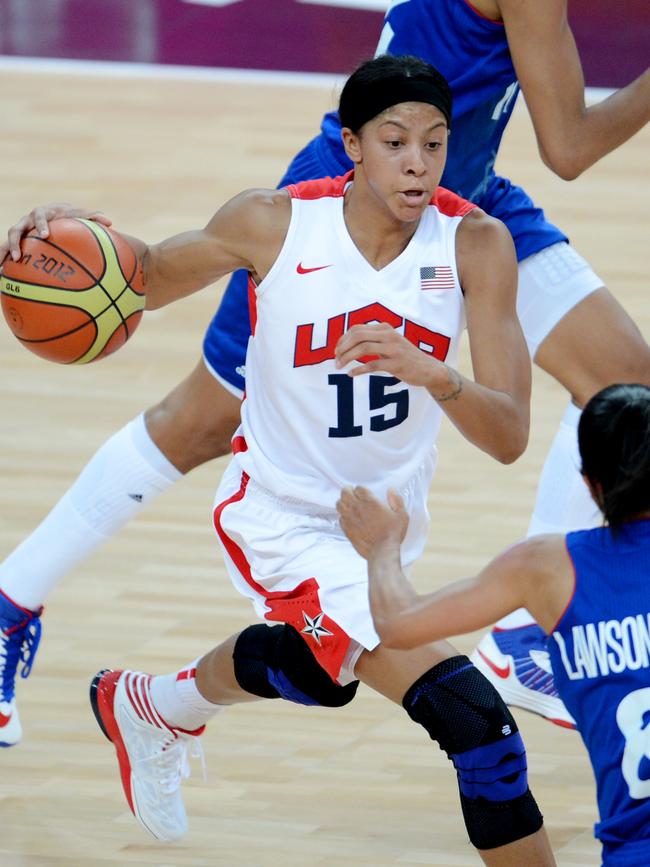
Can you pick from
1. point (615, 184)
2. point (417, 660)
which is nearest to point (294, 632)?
point (417, 660)

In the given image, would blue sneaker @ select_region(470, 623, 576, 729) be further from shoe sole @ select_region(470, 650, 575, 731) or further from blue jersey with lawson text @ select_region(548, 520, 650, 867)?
blue jersey with lawson text @ select_region(548, 520, 650, 867)

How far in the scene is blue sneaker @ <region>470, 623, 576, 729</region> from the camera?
14.1ft

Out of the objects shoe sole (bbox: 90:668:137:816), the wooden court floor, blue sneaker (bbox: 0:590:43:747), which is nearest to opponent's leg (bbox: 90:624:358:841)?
shoe sole (bbox: 90:668:137:816)

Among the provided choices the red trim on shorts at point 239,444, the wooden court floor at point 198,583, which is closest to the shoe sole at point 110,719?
the wooden court floor at point 198,583

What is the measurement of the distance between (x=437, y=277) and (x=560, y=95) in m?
0.58

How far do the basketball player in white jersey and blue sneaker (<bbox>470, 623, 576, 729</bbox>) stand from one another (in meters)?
0.83

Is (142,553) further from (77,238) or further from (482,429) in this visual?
(482,429)

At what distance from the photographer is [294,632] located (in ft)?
11.7

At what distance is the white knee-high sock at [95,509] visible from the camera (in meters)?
4.21

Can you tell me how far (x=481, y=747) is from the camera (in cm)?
320

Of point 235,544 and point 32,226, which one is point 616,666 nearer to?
point 235,544

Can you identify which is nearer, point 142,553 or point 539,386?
point 142,553

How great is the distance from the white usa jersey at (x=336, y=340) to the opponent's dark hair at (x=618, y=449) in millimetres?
832

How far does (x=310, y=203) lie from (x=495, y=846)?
1.26 m
